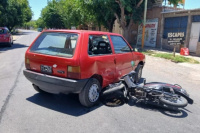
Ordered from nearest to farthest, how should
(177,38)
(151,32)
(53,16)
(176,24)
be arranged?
(177,38) → (176,24) → (151,32) → (53,16)

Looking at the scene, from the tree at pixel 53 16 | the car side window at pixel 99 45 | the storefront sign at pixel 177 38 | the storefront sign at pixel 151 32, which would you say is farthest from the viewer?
the tree at pixel 53 16

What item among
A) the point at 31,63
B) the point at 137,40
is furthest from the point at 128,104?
the point at 137,40

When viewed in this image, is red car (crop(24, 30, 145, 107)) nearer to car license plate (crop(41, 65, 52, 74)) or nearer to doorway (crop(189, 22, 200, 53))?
car license plate (crop(41, 65, 52, 74))

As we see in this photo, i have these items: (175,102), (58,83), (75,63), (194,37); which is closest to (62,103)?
(58,83)

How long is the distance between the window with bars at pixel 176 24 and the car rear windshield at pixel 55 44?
1354 cm

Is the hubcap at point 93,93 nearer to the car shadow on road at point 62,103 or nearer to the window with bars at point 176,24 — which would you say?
the car shadow on road at point 62,103

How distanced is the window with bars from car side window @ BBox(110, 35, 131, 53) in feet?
38.5

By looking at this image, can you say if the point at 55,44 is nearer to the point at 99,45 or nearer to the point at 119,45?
the point at 99,45

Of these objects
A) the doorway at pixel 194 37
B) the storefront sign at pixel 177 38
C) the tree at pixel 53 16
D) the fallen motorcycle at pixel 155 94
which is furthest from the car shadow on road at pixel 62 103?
the tree at pixel 53 16

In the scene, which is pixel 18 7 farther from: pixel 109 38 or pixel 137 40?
pixel 109 38

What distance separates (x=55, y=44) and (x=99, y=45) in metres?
1.06

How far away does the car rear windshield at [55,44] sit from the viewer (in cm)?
392

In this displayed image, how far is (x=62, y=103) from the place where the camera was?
13.9 ft

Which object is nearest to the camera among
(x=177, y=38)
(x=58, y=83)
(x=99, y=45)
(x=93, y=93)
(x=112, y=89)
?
(x=58, y=83)
